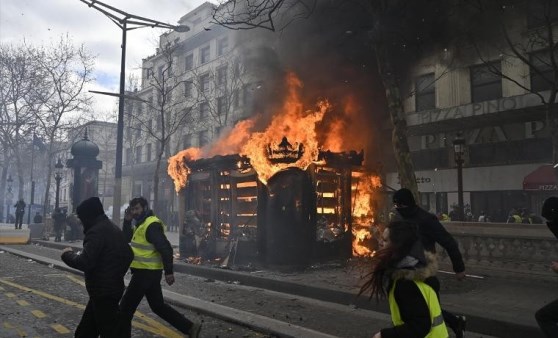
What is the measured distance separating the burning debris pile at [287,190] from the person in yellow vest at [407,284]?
7.91 m

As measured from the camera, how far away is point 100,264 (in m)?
3.83

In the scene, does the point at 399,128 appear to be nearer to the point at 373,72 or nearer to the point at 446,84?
the point at 373,72

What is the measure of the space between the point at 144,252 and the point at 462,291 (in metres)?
5.64

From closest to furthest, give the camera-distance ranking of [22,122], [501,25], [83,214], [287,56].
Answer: [83,214] < [501,25] < [287,56] < [22,122]

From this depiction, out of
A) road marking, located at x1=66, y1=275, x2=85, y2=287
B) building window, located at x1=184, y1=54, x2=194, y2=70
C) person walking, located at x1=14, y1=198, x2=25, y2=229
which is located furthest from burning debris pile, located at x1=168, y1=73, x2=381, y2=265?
building window, located at x1=184, y1=54, x2=194, y2=70

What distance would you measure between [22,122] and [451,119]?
27.6 meters

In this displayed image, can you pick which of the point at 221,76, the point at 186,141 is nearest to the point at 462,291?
the point at 221,76

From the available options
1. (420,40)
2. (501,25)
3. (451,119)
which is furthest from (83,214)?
(451,119)

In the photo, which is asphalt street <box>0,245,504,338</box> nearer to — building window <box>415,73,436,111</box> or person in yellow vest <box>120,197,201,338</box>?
person in yellow vest <box>120,197,201,338</box>

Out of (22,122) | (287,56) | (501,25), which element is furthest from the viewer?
(22,122)

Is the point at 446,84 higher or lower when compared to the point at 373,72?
higher

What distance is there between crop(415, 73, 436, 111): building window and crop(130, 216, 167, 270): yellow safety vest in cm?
2025

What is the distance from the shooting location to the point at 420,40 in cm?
1196

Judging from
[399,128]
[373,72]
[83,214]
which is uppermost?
[373,72]
